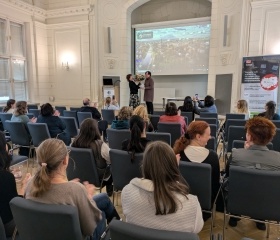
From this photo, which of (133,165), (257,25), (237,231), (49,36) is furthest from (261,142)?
(49,36)

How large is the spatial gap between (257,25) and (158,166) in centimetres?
725

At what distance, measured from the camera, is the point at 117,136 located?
3281 millimetres

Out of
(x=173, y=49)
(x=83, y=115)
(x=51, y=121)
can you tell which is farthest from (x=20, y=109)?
(x=173, y=49)

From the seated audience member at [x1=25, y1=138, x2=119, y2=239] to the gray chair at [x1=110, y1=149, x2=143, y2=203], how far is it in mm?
733

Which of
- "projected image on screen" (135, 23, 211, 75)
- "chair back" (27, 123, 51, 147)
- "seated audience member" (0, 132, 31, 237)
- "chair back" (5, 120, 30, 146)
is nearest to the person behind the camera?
"seated audience member" (0, 132, 31, 237)

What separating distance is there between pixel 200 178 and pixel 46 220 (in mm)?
1150

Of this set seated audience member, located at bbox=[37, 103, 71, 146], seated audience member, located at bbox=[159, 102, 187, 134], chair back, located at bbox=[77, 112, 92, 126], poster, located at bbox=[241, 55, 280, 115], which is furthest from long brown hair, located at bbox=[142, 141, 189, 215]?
poster, located at bbox=[241, 55, 280, 115]

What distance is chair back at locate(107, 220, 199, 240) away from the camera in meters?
0.95

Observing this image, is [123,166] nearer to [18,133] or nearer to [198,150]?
[198,150]

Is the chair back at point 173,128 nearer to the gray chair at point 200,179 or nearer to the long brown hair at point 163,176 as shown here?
the gray chair at point 200,179

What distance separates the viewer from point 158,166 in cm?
127

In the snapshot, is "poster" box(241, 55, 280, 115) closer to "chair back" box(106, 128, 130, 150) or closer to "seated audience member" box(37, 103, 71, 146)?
"chair back" box(106, 128, 130, 150)

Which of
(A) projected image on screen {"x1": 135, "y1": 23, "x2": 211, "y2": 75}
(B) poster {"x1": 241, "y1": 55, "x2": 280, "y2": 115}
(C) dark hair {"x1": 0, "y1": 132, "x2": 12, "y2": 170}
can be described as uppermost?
(A) projected image on screen {"x1": 135, "y1": 23, "x2": 211, "y2": 75}

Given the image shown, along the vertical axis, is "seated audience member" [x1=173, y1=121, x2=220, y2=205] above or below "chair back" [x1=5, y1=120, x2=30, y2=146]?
above
